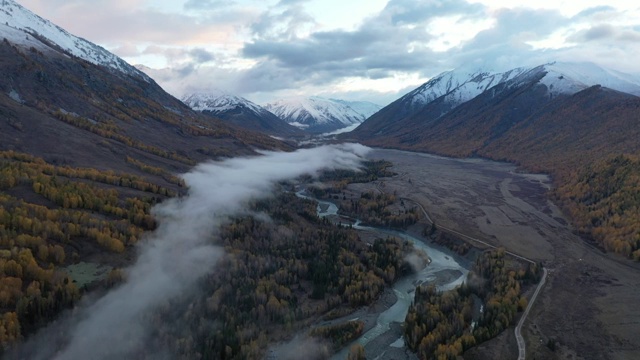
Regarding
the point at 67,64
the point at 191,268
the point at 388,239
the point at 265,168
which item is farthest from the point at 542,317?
the point at 67,64

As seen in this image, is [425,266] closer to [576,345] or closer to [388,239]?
[388,239]

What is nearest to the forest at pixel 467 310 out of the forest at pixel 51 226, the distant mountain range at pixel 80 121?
the forest at pixel 51 226

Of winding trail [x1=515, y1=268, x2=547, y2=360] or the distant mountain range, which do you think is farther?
the distant mountain range

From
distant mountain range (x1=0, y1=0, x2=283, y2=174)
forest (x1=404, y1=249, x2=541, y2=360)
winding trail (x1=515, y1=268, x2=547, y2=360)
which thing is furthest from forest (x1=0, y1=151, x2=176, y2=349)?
winding trail (x1=515, y1=268, x2=547, y2=360)

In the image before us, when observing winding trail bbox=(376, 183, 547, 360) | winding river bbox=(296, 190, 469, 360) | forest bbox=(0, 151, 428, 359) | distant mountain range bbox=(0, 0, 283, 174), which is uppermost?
distant mountain range bbox=(0, 0, 283, 174)

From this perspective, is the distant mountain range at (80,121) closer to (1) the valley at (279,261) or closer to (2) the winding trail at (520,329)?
(1) the valley at (279,261)

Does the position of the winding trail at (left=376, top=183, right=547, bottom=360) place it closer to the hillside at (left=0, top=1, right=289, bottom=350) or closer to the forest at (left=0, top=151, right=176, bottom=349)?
the hillside at (left=0, top=1, right=289, bottom=350)

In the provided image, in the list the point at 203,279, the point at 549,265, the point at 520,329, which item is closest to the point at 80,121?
the point at 203,279
